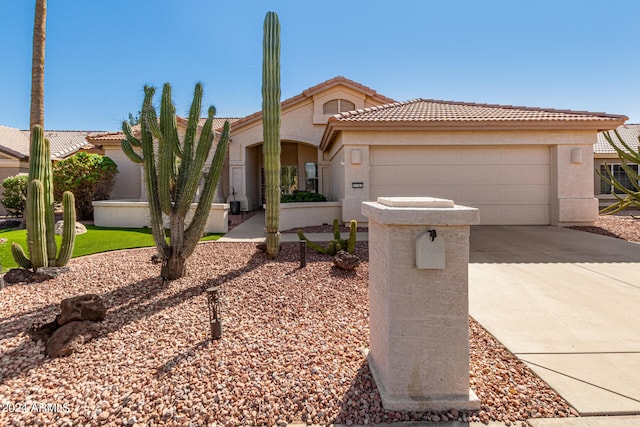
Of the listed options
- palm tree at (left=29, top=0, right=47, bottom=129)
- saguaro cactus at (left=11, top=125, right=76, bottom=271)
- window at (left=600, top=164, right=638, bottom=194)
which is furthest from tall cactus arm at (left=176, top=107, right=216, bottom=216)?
window at (left=600, top=164, right=638, bottom=194)

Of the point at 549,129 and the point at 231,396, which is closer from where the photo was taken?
the point at 231,396

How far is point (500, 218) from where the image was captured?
1152 cm

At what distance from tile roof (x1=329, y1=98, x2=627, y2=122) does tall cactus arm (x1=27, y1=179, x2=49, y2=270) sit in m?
7.96

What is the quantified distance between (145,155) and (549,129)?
12.2 m

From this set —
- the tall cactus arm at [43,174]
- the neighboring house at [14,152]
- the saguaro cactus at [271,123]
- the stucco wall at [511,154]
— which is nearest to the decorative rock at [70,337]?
the tall cactus arm at [43,174]

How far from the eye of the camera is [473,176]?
11.4 meters

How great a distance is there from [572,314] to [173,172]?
6364 mm

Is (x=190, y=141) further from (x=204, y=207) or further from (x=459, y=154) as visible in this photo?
(x=459, y=154)

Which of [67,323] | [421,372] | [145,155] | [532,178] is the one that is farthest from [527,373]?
[532,178]

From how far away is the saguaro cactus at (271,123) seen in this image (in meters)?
7.08

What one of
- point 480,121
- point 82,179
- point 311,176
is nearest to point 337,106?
point 311,176

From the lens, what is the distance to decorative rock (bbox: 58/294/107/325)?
3633 mm

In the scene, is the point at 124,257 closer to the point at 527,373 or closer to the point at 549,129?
the point at 527,373

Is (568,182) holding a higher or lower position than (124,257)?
higher
